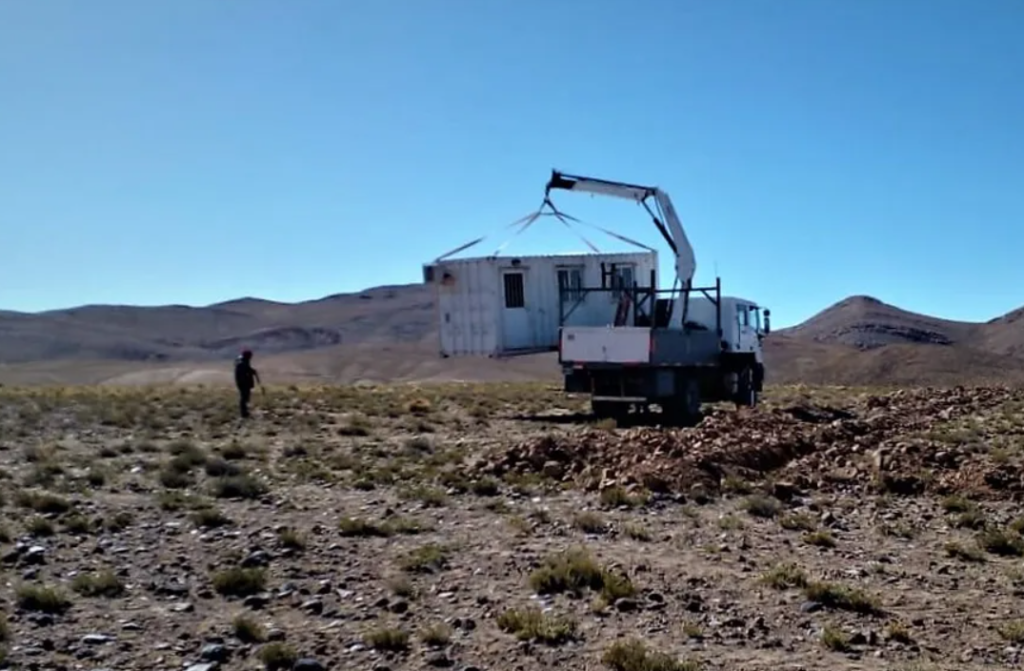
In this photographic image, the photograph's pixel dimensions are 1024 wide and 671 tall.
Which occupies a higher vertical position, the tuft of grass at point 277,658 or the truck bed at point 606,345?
the truck bed at point 606,345

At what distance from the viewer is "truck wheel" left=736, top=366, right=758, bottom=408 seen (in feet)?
105

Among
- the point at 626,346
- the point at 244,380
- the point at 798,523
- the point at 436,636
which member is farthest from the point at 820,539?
the point at 244,380

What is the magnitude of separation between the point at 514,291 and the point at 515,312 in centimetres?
58

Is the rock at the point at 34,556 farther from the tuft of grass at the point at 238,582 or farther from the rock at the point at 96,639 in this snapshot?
the rock at the point at 96,639

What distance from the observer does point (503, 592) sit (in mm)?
10609

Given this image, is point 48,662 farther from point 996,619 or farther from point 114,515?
point 996,619

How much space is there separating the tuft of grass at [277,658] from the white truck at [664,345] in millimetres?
19740

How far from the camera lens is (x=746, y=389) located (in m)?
32.3

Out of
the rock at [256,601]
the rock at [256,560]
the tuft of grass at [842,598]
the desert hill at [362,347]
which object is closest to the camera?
the tuft of grass at [842,598]

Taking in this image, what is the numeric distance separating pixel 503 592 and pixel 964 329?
149 m

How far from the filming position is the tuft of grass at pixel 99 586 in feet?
34.7

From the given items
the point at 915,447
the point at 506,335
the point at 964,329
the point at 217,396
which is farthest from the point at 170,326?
the point at 915,447

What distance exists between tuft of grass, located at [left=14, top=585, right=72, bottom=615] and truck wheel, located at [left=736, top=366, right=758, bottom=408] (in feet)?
78.6

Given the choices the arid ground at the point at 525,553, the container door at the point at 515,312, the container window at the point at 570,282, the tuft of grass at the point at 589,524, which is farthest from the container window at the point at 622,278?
the tuft of grass at the point at 589,524
